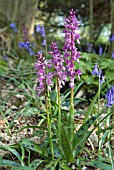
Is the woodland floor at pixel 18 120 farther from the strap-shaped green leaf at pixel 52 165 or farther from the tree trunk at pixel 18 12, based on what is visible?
the tree trunk at pixel 18 12

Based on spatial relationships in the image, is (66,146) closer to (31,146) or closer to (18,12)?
(31,146)

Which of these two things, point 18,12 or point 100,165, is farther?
point 18,12

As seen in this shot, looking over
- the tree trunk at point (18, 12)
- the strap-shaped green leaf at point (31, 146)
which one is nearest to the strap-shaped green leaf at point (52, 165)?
the strap-shaped green leaf at point (31, 146)

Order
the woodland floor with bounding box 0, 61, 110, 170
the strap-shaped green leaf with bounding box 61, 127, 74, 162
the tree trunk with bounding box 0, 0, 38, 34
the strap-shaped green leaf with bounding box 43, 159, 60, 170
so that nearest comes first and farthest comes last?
the strap-shaped green leaf with bounding box 43, 159, 60, 170 → the strap-shaped green leaf with bounding box 61, 127, 74, 162 → the woodland floor with bounding box 0, 61, 110, 170 → the tree trunk with bounding box 0, 0, 38, 34

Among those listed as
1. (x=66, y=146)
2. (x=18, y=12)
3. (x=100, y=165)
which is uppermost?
(x=18, y=12)

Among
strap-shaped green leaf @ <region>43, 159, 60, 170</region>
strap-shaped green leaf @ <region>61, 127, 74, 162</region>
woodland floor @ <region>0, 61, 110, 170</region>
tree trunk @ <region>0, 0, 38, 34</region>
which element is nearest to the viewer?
strap-shaped green leaf @ <region>43, 159, 60, 170</region>

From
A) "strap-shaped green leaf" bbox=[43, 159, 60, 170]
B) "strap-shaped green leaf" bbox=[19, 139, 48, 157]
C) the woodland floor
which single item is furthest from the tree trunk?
"strap-shaped green leaf" bbox=[43, 159, 60, 170]

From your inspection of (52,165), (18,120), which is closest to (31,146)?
(52,165)

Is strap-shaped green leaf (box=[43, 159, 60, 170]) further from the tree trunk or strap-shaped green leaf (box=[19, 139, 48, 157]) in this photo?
the tree trunk
